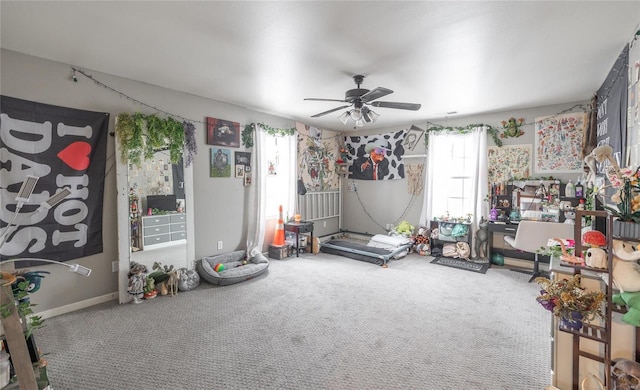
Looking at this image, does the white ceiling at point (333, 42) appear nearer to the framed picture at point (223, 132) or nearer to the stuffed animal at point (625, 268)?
the framed picture at point (223, 132)

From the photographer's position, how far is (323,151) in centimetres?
622

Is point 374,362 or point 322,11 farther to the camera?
point 374,362

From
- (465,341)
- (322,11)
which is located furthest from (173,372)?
(322,11)

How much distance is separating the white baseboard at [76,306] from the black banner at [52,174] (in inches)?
19.7

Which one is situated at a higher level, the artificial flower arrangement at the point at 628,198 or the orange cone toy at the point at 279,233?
the artificial flower arrangement at the point at 628,198

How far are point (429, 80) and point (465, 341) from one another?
8.77 feet

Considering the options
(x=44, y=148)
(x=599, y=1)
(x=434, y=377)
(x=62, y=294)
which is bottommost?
(x=434, y=377)

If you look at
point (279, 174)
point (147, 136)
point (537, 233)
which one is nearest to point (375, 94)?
point (147, 136)

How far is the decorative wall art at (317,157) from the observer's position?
571 centimetres

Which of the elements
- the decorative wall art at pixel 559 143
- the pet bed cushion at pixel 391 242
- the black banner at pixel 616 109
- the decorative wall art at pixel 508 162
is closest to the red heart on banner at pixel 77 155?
the pet bed cushion at pixel 391 242

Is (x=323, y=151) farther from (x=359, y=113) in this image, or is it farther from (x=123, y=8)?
(x=123, y=8)

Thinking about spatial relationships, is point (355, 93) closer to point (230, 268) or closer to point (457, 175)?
point (230, 268)

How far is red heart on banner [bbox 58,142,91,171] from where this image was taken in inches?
116

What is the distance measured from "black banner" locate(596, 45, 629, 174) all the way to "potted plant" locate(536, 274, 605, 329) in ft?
3.87
